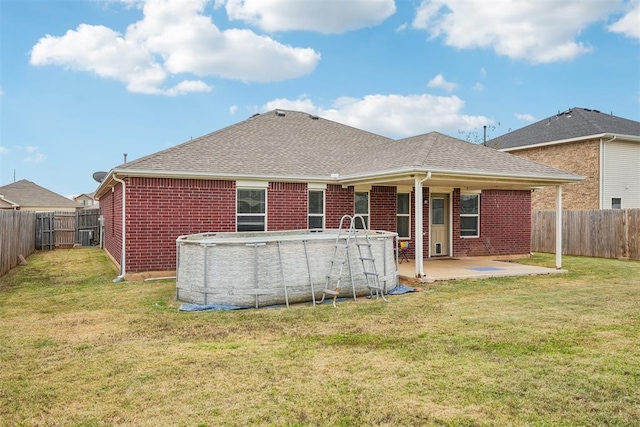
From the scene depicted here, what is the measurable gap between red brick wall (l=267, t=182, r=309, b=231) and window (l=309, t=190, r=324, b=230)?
0.23m

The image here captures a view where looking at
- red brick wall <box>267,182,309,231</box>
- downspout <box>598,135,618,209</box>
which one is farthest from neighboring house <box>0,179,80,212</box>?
downspout <box>598,135,618,209</box>

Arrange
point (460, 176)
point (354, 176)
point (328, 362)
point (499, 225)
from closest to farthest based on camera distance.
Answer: point (328, 362), point (460, 176), point (354, 176), point (499, 225)

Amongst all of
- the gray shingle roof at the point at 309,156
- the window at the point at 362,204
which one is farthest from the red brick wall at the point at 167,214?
the window at the point at 362,204

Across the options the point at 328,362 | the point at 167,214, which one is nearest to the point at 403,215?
the point at 167,214

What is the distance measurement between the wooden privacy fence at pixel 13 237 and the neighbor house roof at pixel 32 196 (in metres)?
29.5

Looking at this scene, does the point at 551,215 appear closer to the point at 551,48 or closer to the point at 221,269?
the point at 551,48

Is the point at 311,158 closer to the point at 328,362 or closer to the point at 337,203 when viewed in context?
the point at 337,203

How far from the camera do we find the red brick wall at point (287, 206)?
13211 mm

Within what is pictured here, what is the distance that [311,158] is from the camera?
14.7 meters

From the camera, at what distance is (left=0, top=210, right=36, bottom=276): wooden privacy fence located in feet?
41.8

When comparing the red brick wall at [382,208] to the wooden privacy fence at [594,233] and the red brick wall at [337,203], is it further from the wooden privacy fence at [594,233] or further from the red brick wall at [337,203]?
the wooden privacy fence at [594,233]

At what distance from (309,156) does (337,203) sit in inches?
74.4

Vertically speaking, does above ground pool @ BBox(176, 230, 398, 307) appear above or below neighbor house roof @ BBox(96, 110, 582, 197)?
below

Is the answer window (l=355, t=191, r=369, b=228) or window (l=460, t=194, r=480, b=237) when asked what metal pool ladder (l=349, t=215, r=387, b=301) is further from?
window (l=460, t=194, r=480, b=237)
